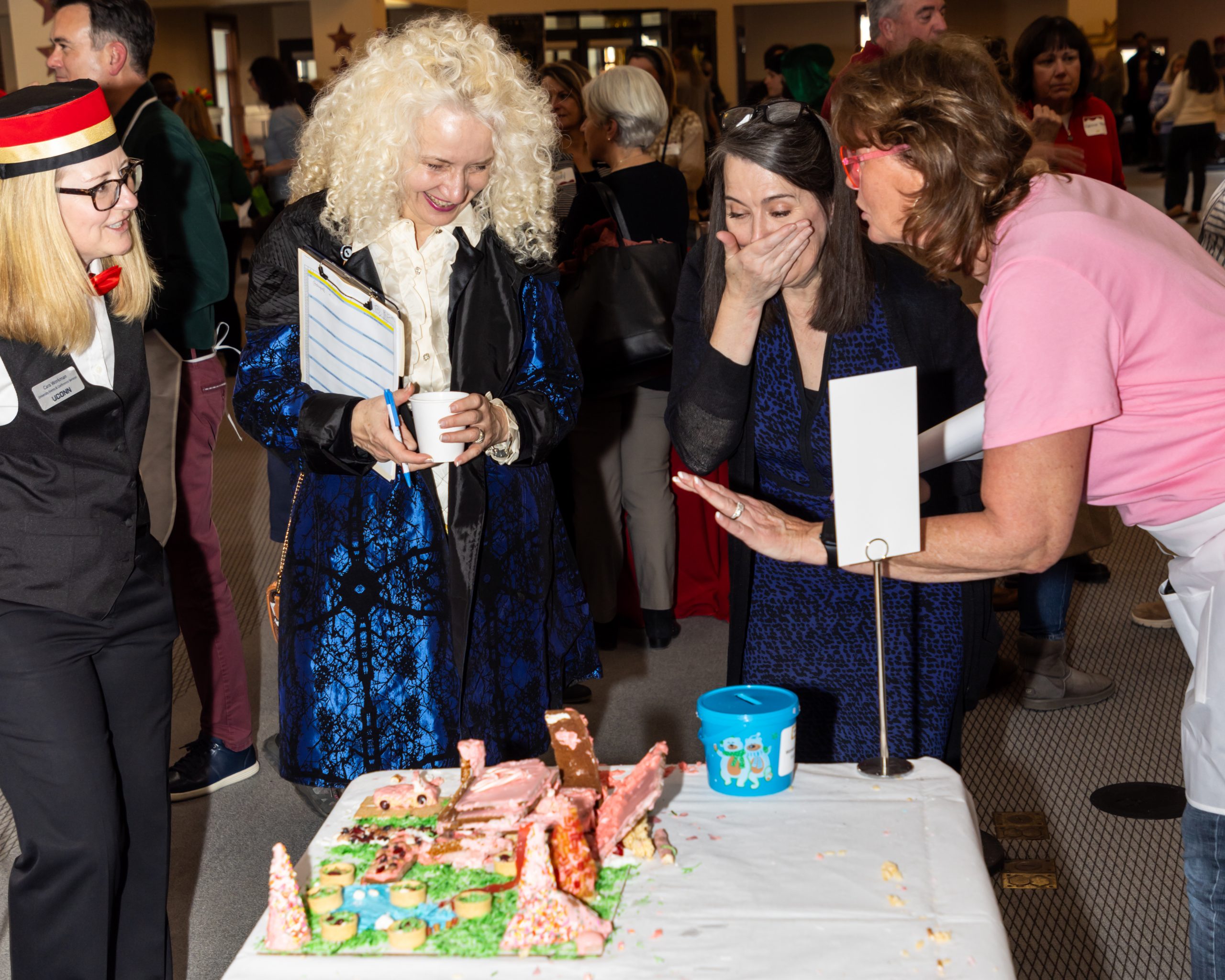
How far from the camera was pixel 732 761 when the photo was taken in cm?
140

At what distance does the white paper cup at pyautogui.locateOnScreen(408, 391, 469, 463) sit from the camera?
1.75 m

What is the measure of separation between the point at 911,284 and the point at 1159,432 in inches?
25.5

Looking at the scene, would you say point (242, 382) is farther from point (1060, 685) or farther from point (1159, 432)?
point (1060, 685)

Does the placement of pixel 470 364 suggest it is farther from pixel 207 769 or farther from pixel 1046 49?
pixel 1046 49

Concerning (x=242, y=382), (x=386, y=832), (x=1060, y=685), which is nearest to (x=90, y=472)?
(x=242, y=382)

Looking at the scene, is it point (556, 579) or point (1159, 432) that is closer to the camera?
point (1159, 432)

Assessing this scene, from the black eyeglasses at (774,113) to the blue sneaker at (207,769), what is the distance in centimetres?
202

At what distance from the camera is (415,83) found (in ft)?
6.22

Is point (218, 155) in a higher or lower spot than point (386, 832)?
higher

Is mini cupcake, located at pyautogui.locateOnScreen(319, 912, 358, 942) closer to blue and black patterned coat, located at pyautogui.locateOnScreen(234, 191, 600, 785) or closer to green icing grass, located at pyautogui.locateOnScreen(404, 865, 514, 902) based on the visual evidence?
green icing grass, located at pyautogui.locateOnScreen(404, 865, 514, 902)

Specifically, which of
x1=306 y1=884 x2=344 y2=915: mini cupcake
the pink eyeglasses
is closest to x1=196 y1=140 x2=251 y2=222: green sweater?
the pink eyeglasses

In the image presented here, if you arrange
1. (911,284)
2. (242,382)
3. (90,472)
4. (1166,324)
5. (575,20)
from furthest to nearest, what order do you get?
(575,20)
(242,382)
(911,284)
(90,472)
(1166,324)

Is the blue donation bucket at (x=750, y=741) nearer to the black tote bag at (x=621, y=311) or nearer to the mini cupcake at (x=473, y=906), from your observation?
the mini cupcake at (x=473, y=906)

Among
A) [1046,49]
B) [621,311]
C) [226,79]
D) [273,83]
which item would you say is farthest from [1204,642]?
[226,79]
